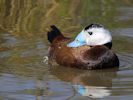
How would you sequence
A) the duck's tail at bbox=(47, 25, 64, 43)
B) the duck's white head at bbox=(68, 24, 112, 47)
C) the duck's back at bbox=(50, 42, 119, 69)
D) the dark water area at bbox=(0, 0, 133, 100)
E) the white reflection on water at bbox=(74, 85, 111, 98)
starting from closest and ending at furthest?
the white reflection on water at bbox=(74, 85, 111, 98) → the dark water area at bbox=(0, 0, 133, 100) → the duck's back at bbox=(50, 42, 119, 69) → the duck's white head at bbox=(68, 24, 112, 47) → the duck's tail at bbox=(47, 25, 64, 43)

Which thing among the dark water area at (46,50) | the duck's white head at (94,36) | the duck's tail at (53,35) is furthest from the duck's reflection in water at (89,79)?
the duck's tail at (53,35)

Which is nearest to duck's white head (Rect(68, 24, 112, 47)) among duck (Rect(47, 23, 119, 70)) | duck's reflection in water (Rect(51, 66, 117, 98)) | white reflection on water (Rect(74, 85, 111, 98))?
duck (Rect(47, 23, 119, 70))

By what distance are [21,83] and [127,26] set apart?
3.03 metres

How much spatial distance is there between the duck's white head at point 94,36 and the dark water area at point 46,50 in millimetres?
366

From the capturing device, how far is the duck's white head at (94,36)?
285 inches

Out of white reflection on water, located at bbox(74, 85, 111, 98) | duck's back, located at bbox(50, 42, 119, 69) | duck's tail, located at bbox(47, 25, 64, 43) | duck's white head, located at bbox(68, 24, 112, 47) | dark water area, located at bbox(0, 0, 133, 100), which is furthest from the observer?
duck's tail, located at bbox(47, 25, 64, 43)

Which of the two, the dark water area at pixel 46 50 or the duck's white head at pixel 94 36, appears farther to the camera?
the duck's white head at pixel 94 36

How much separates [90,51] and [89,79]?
513mm

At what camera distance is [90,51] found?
7168 mm

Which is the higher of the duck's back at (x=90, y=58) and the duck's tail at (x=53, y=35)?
the duck's tail at (x=53, y=35)

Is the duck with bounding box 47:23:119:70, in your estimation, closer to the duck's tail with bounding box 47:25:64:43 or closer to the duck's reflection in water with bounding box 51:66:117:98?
the duck's reflection in water with bounding box 51:66:117:98

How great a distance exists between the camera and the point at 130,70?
6949 mm

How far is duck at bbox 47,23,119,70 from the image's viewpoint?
7113 mm

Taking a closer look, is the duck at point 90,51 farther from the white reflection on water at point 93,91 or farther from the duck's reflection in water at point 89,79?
the white reflection on water at point 93,91
